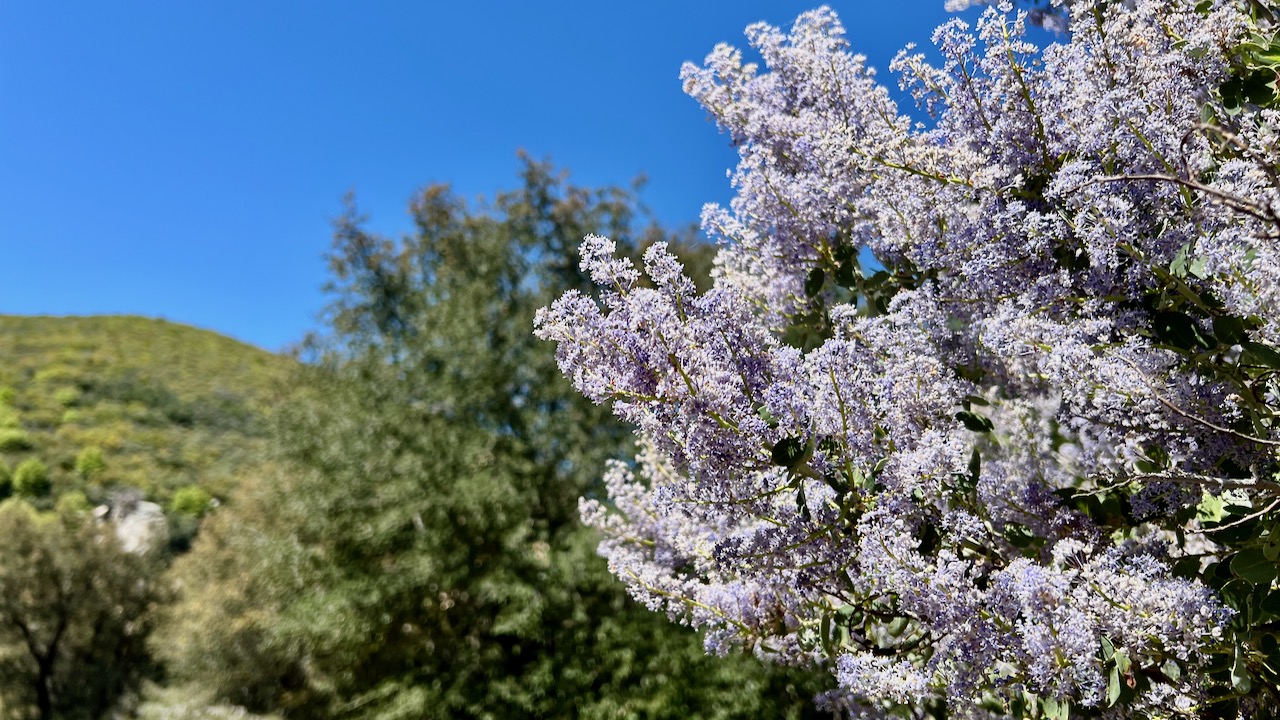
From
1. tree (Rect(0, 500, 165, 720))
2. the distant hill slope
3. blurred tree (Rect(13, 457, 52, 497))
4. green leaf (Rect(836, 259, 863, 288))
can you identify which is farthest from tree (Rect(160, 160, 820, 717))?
blurred tree (Rect(13, 457, 52, 497))

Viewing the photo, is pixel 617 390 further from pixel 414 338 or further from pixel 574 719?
pixel 414 338

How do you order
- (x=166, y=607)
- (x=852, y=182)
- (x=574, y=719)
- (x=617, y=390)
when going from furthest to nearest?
(x=166, y=607) → (x=574, y=719) → (x=852, y=182) → (x=617, y=390)

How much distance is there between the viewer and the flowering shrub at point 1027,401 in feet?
5.75

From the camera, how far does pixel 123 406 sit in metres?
58.7

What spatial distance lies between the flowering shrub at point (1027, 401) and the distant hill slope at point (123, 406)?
41082mm

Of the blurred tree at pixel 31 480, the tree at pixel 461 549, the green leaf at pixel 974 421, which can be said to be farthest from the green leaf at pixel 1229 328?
the blurred tree at pixel 31 480

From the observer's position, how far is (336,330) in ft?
68.3

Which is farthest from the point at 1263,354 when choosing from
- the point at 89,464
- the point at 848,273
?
the point at 89,464

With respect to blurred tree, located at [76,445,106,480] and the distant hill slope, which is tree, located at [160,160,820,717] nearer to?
the distant hill slope

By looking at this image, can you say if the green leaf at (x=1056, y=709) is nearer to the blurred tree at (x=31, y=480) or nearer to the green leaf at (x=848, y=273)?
the green leaf at (x=848, y=273)

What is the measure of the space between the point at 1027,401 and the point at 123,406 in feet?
222

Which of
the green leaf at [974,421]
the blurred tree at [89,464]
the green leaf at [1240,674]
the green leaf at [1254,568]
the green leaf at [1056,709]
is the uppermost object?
the blurred tree at [89,464]

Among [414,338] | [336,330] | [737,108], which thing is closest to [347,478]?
[414,338]

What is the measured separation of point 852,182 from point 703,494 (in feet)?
4.16
